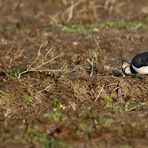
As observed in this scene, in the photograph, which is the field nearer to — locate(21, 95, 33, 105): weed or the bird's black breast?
locate(21, 95, 33, 105): weed

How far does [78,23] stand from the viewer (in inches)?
378

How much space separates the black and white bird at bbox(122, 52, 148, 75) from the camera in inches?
256

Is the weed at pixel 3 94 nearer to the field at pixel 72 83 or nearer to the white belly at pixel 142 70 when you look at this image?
the field at pixel 72 83

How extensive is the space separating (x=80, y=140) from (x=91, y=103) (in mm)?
1171

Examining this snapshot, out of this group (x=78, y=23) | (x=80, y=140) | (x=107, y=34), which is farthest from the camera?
(x=78, y=23)

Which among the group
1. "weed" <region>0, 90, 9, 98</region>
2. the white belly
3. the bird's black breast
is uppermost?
the bird's black breast

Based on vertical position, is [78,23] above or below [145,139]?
below

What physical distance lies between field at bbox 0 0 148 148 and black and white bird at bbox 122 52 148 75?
0.19 metres

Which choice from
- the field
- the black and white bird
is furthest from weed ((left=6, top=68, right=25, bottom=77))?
the black and white bird

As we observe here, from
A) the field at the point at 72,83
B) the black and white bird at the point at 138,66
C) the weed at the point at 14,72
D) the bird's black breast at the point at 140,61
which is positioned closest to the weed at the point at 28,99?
the field at the point at 72,83

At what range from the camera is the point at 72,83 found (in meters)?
6.16

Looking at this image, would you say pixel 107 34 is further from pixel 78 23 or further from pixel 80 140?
pixel 80 140

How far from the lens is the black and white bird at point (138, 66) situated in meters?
6.51

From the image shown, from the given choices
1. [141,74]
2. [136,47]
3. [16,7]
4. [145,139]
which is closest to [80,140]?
[145,139]
